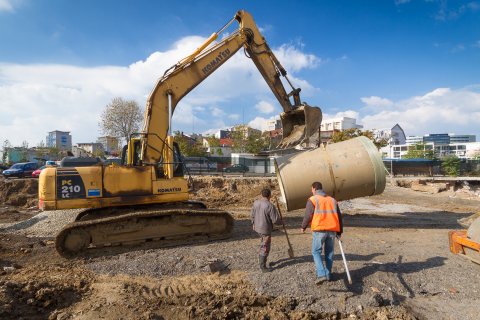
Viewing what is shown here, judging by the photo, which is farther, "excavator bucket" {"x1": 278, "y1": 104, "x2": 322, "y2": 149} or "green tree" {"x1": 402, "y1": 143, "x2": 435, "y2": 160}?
"green tree" {"x1": 402, "y1": 143, "x2": 435, "y2": 160}

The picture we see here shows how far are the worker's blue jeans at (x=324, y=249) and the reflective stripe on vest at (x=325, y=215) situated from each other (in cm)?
11

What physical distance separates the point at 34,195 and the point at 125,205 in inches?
534

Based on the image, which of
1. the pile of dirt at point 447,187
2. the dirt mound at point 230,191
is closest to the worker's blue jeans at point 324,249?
the dirt mound at point 230,191

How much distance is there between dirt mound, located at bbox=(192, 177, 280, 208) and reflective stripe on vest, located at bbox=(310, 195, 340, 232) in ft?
34.9

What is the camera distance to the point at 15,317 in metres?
4.59

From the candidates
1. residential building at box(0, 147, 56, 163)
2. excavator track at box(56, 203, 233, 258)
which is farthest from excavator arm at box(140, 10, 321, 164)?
residential building at box(0, 147, 56, 163)

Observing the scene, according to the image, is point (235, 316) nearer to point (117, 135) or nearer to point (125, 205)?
point (125, 205)

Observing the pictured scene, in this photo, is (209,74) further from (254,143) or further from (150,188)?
(254,143)

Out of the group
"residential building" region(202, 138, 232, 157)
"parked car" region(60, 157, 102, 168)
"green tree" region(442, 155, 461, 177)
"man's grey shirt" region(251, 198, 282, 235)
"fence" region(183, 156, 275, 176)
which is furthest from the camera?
"residential building" region(202, 138, 232, 157)

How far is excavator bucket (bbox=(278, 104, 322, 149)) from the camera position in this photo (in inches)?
389

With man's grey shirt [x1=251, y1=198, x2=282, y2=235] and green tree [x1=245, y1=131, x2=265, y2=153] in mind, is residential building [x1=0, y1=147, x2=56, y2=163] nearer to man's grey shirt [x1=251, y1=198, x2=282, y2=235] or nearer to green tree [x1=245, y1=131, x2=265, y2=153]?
green tree [x1=245, y1=131, x2=265, y2=153]

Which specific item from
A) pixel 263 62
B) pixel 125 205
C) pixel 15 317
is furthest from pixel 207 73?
pixel 15 317

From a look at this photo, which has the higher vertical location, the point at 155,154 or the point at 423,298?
the point at 155,154

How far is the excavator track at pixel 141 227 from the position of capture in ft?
24.7
